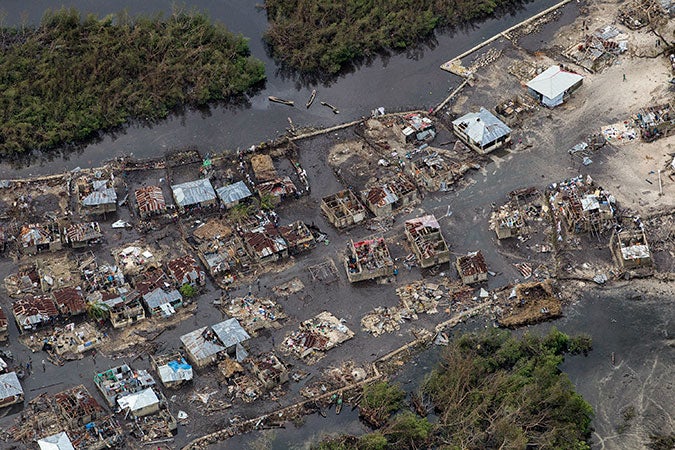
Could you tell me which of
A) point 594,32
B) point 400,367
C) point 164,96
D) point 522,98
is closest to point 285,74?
point 164,96

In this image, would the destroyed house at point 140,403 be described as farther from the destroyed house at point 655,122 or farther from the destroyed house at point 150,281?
the destroyed house at point 655,122

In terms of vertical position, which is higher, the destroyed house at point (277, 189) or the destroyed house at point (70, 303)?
the destroyed house at point (70, 303)

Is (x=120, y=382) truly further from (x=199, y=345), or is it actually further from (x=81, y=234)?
(x=81, y=234)

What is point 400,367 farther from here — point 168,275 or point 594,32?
point 594,32

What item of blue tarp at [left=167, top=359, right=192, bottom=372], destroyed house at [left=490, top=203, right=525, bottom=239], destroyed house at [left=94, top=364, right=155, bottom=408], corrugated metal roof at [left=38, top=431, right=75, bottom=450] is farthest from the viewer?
destroyed house at [left=490, top=203, right=525, bottom=239]

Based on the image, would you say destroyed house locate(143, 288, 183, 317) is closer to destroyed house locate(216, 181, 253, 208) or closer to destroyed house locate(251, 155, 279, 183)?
destroyed house locate(216, 181, 253, 208)

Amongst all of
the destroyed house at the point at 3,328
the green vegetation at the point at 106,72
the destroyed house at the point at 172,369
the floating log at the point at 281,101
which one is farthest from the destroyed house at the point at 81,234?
the floating log at the point at 281,101

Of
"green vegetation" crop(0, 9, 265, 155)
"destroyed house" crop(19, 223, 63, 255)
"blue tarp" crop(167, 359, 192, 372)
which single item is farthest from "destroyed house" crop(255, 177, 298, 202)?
"blue tarp" crop(167, 359, 192, 372)
